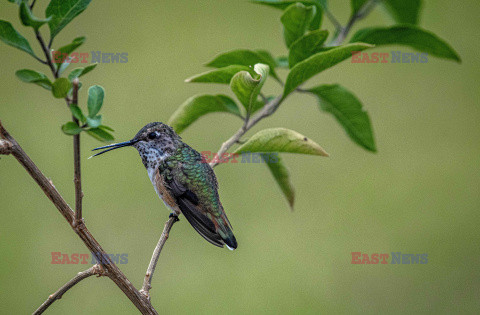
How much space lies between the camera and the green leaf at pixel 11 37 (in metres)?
0.69

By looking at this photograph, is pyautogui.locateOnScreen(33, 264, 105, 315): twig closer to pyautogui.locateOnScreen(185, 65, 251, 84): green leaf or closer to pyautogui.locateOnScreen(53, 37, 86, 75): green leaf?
pyautogui.locateOnScreen(53, 37, 86, 75): green leaf

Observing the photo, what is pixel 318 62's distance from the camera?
39.0 inches

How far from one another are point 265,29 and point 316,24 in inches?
110

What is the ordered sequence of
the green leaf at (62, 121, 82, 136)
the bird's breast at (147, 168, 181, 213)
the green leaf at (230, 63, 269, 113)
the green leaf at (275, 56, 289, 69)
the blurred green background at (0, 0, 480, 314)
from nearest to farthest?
the green leaf at (62, 121, 82, 136) < the green leaf at (230, 63, 269, 113) < the bird's breast at (147, 168, 181, 213) < the green leaf at (275, 56, 289, 69) < the blurred green background at (0, 0, 480, 314)

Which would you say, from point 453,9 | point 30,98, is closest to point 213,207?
point 30,98

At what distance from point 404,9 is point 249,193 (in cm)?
163

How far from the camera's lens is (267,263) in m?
2.67

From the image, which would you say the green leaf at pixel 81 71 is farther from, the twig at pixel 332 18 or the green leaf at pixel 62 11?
the twig at pixel 332 18

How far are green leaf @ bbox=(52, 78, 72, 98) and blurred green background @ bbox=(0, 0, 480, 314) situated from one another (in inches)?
74.2

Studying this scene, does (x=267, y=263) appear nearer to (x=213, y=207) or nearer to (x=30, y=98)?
(x=213, y=207)

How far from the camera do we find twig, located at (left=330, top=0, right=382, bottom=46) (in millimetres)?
1408

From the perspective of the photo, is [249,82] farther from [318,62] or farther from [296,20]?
[296,20]

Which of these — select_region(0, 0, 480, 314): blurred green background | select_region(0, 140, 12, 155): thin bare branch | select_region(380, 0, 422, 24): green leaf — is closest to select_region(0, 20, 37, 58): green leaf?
select_region(0, 140, 12, 155): thin bare branch

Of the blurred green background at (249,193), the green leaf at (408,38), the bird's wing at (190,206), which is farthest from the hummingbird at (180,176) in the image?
the blurred green background at (249,193)
